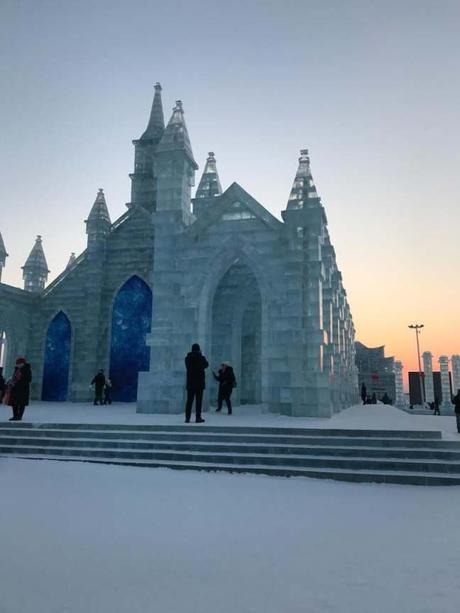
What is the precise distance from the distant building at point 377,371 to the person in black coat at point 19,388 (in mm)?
51767

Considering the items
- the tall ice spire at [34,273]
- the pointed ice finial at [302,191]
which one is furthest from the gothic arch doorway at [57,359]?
the pointed ice finial at [302,191]

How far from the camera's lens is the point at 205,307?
14820 millimetres

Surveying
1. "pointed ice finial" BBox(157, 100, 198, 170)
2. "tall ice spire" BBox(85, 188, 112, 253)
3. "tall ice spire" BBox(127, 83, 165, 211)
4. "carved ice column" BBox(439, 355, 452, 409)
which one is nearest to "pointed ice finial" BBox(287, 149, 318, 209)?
"pointed ice finial" BBox(157, 100, 198, 170)

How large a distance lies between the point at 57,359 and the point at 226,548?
76.9 feet

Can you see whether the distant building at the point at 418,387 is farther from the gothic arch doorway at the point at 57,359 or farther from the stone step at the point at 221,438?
the stone step at the point at 221,438

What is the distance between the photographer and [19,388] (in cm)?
1169

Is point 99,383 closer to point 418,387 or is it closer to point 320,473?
point 320,473

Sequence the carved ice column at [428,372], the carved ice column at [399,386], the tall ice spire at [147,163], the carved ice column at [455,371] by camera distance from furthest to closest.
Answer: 1. the carved ice column at [455,371]
2. the carved ice column at [428,372]
3. the carved ice column at [399,386]
4. the tall ice spire at [147,163]

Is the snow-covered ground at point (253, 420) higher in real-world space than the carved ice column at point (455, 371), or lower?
lower

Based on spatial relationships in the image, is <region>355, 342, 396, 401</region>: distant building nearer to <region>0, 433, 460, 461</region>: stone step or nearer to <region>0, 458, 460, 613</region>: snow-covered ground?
<region>0, 433, 460, 461</region>: stone step

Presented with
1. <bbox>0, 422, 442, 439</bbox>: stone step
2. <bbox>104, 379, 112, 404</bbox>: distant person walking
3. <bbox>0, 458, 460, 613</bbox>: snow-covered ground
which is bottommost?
<bbox>0, 458, 460, 613</bbox>: snow-covered ground

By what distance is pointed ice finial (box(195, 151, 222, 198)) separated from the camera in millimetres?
24188

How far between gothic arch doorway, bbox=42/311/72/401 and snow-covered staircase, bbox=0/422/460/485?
15527 millimetres

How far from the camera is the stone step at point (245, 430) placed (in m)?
8.45
